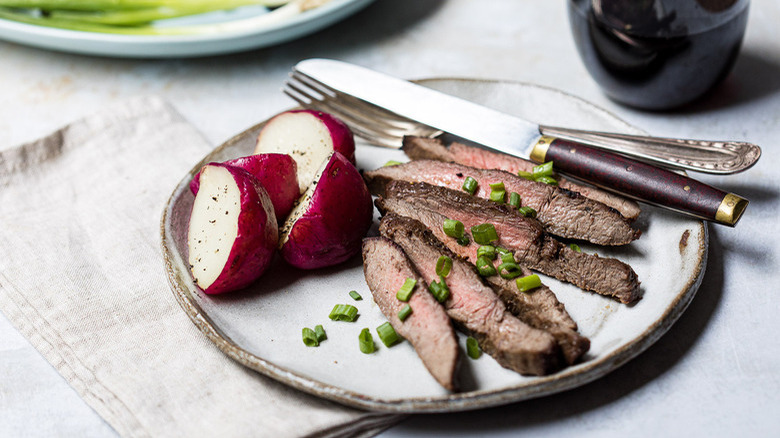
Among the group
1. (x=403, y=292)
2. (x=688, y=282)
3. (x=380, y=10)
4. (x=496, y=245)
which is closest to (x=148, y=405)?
(x=403, y=292)

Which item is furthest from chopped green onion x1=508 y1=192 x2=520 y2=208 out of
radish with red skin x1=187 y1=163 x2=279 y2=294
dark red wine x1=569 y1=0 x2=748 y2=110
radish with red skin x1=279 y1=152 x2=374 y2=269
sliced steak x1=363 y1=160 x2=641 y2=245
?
dark red wine x1=569 y1=0 x2=748 y2=110

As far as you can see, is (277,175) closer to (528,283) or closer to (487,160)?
(487,160)

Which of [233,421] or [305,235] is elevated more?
[305,235]

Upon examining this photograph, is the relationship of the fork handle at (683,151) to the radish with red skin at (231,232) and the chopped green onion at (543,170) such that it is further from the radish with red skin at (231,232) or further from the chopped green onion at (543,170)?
the radish with red skin at (231,232)

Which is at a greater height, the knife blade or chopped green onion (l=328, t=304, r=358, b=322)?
the knife blade

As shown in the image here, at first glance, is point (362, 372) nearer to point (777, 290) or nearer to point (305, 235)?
point (305, 235)

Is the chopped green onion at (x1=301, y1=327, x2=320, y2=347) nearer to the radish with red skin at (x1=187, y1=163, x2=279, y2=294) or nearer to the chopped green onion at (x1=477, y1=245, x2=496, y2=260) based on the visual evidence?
the radish with red skin at (x1=187, y1=163, x2=279, y2=294)

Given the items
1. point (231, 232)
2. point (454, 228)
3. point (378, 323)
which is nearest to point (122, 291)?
point (231, 232)

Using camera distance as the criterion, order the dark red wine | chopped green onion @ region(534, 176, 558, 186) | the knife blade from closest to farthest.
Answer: the knife blade, chopped green onion @ region(534, 176, 558, 186), the dark red wine

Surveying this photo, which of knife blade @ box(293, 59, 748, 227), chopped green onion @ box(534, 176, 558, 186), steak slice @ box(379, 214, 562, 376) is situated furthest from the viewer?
chopped green onion @ box(534, 176, 558, 186)
